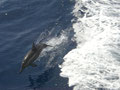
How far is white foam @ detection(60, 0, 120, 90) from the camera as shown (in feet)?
58.7

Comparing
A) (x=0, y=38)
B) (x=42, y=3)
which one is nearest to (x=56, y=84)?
(x=0, y=38)

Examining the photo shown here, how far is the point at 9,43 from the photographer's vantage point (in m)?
23.4

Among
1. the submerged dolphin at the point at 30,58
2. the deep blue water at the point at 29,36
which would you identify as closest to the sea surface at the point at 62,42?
the deep blue water at the point at 29,36

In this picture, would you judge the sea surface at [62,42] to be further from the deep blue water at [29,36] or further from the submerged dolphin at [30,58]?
the submerged dolphin at [30,58]

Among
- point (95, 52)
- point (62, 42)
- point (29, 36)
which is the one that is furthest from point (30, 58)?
point (29, 36)

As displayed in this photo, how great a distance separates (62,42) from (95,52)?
301 centimetres

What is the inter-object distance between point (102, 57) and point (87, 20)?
607cm

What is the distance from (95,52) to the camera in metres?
20.8

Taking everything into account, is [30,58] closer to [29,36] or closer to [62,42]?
[62,42]

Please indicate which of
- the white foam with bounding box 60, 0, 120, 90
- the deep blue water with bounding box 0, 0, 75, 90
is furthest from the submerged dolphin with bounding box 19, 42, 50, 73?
the white foam with bounding box 60, 0, 120, 90

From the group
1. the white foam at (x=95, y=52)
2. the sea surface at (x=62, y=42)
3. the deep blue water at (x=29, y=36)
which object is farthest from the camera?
the deep blue water at (x=29, y=36)

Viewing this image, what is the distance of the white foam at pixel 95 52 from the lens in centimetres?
1789

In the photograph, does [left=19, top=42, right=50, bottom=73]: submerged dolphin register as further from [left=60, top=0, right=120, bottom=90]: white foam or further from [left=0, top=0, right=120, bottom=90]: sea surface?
[left=60, top=0, right=120, bottom=90]: white foam

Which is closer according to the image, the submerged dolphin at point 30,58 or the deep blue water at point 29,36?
the submerged dolphin at point 30,58
